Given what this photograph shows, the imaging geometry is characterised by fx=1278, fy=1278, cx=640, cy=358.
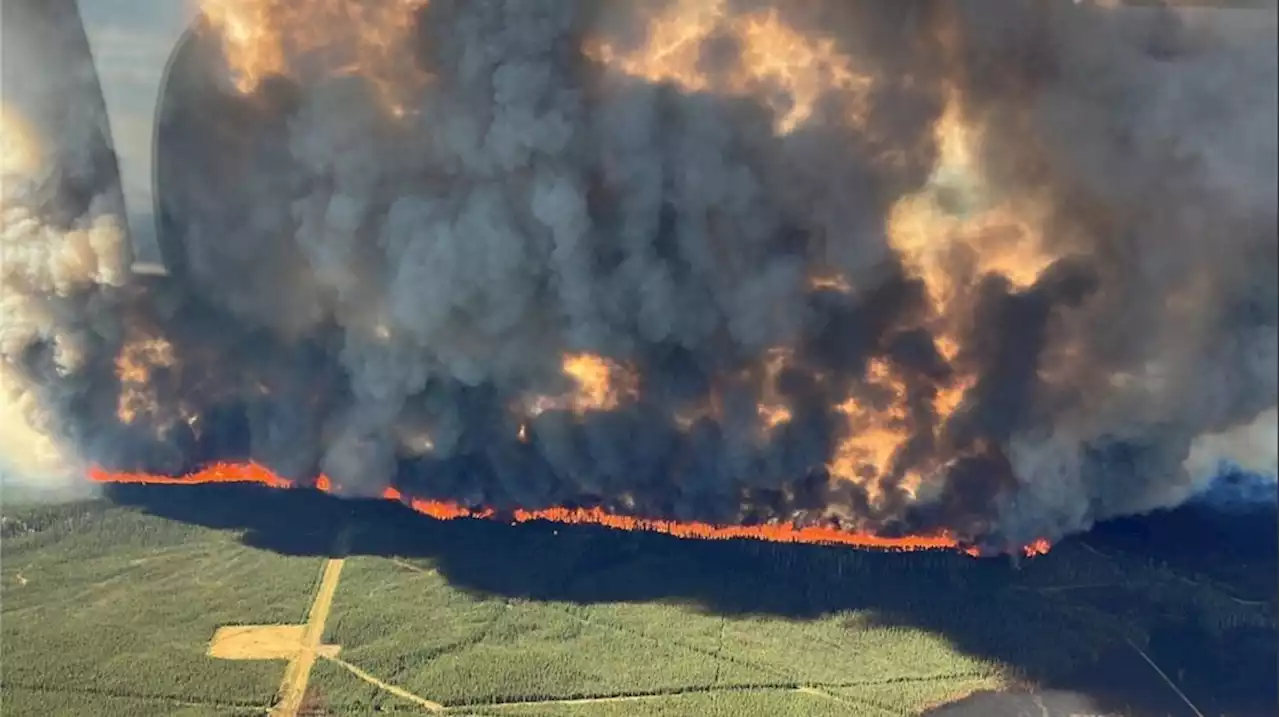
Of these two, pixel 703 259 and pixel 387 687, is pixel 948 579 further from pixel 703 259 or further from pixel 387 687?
pixel 387 687

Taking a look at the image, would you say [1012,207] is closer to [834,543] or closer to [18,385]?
[834,543]

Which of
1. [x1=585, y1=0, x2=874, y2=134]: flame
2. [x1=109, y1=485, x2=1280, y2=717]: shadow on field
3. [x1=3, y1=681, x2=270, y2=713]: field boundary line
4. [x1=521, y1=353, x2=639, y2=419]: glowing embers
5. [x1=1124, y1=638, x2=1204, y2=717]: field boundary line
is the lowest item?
[x1=3, y1=681, x2=270, y2=713]: field boundary line

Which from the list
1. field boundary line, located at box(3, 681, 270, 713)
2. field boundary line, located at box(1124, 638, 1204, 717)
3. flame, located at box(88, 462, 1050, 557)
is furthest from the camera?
flame, located at box(88, 462, 1050, 557)

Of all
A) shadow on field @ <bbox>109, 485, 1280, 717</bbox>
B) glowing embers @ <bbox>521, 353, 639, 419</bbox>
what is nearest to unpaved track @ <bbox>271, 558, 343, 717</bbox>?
shadow on field @ <bbox>109, 485, 1280, 717</bbox>

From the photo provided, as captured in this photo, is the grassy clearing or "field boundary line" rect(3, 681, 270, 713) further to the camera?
the grassy clearing

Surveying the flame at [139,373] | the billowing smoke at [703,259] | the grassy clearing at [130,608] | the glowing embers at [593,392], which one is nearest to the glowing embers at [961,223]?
the billowing smoke at [703,259]

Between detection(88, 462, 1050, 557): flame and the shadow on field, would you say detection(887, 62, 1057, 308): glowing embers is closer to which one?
detection(88, 462, 1050, 557): flame
